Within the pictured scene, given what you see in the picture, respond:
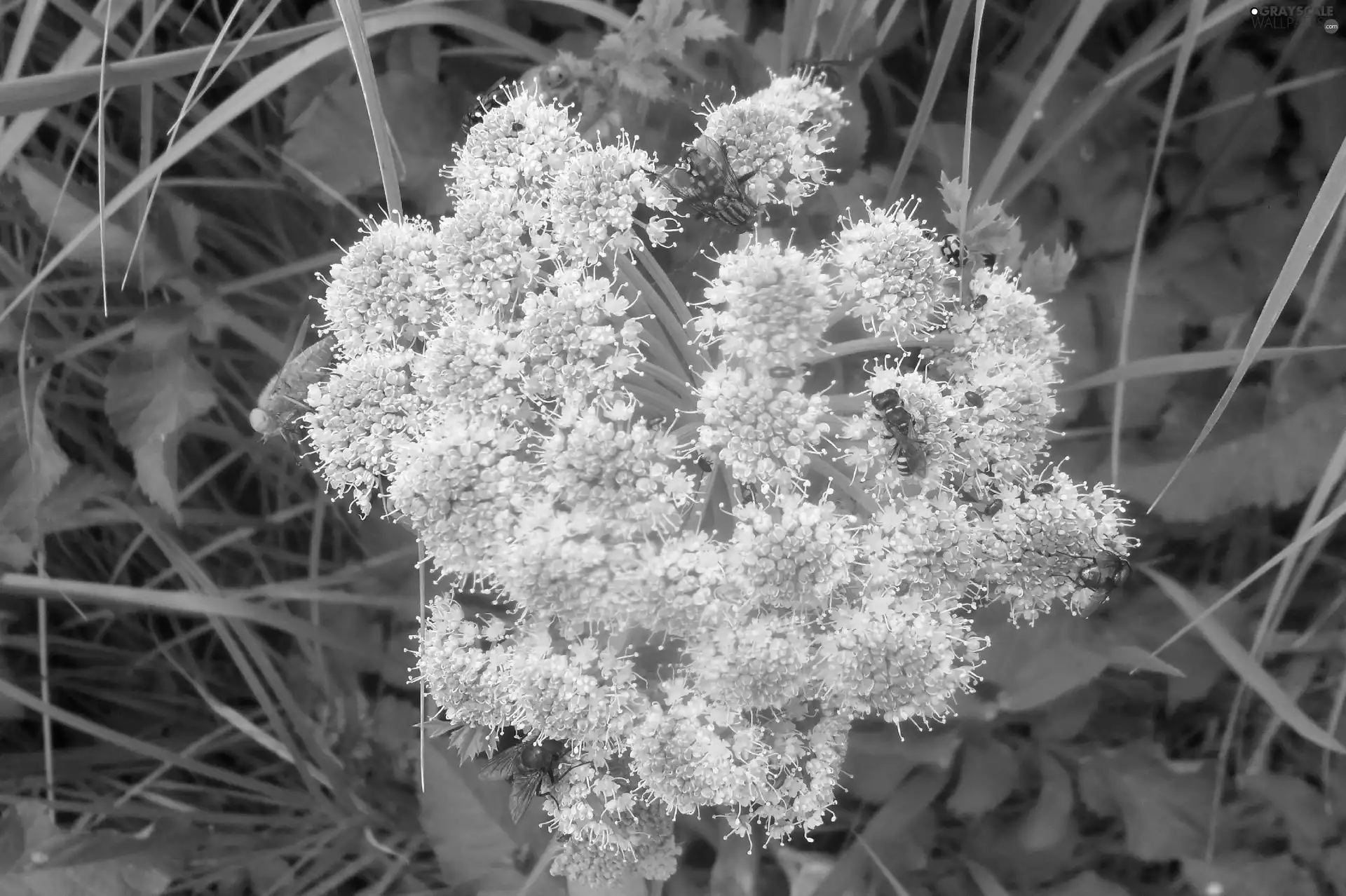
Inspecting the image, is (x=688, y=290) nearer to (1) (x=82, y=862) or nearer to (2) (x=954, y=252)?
(2) (x=954, y=252)

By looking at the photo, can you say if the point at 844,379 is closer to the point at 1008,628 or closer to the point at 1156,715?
the point at 1008,628

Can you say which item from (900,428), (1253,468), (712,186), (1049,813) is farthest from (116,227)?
(1253,468)

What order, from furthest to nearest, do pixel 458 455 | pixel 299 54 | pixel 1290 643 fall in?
1. pixel 1290 643
2. pixel 299 54
3. pixel 458 455

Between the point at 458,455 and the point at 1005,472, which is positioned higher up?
the point at 1005,472

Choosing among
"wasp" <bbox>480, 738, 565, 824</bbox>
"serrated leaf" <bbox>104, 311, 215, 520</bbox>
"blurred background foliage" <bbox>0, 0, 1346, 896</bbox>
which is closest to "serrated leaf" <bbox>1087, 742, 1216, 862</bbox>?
"blurred background foliage" <bbox>0, 0, 1346, 896</bbox>

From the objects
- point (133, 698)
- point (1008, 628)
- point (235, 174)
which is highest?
point (235, 174)

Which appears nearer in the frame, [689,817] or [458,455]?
[458,455]

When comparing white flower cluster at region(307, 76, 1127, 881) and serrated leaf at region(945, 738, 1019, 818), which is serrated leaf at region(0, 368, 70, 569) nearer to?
white flower cluster at region(307, 76, 1127, 881)

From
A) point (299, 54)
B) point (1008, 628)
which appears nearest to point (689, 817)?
point (1008, 628)
